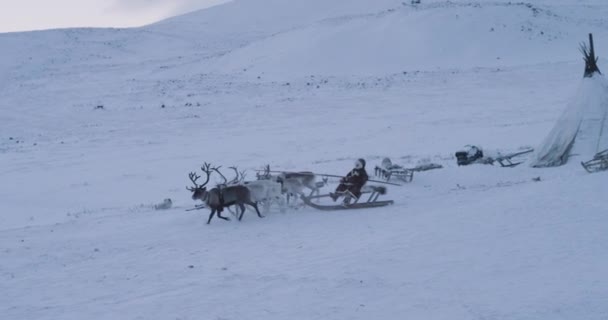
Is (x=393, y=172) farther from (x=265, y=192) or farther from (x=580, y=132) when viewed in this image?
(x=580, y=132)

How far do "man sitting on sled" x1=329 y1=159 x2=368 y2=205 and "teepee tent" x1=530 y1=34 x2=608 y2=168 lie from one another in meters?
5.65

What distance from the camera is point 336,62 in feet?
147

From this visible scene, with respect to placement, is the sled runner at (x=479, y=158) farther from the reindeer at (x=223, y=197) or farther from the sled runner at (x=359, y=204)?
the reindeer at (x=223, y=197)

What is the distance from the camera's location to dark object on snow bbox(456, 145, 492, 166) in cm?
1746

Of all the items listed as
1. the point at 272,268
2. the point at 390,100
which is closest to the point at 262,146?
the point at 390,100

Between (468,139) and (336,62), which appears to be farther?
(336,62)

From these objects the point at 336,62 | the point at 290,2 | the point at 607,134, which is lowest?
the point at 607,134

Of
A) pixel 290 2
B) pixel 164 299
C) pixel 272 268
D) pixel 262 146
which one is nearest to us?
pixel 164 299

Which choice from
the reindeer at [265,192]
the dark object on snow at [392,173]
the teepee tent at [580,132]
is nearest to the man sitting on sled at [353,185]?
the reindeer at [265,192]

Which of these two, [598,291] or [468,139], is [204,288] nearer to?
[598,291]

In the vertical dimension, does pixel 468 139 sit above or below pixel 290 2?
below

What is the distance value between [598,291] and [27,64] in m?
55.8

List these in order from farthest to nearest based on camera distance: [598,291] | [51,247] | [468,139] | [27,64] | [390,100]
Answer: [27,64] < [390,100] < [468,139] < [51,247] < [598,291]

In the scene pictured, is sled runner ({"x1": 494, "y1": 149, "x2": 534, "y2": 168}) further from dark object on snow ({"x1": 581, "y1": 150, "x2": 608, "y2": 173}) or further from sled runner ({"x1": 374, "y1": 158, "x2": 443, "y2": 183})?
dark object on snow ({"x1": 581, "y1": 150, "x2": 608, "y2": 173})
